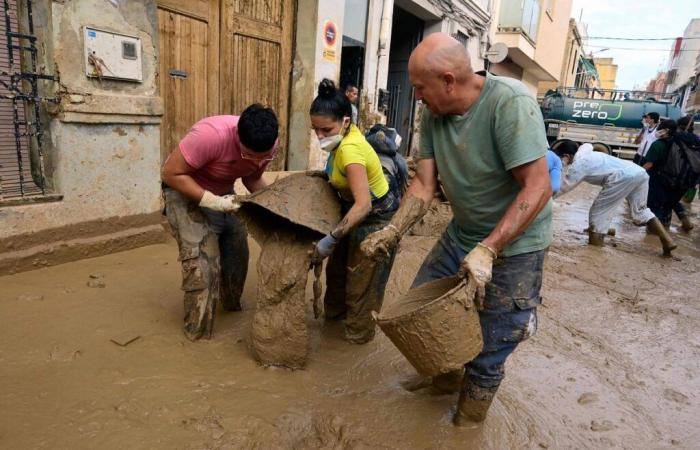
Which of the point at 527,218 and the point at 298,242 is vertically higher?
the point at 527,218

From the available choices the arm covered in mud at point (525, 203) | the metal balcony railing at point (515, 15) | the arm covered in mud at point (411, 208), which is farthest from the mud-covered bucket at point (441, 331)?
the metal balcony railing at point (515, 15)

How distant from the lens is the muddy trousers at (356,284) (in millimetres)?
2734

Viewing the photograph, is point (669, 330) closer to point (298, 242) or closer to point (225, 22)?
point (298, 242)

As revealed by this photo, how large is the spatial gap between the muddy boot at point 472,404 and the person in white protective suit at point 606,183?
4.28 metres

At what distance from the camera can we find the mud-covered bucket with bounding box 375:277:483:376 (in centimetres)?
170

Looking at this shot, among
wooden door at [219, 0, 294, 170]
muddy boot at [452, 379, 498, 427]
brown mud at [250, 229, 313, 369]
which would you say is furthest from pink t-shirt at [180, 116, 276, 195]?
wooden door at [219, 0, 294, 170]

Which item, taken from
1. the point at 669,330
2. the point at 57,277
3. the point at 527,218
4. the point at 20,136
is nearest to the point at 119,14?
the point at 20,136

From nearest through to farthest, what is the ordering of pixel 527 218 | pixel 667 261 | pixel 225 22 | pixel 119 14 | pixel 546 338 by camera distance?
1. pixel 527 218
2. pixel 546 338
3. pixel 119 14
4. pixel 225 22
5. pixel 667 261

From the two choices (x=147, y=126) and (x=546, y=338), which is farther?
(x=147, y=126)

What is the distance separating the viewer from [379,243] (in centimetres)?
202

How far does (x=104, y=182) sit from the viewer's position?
375 centimetres

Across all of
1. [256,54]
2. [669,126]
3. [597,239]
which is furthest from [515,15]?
[256,54]

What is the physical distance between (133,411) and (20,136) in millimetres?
2383

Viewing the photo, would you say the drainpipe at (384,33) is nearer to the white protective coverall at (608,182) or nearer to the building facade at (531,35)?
the white protective coverall at (608,182)
